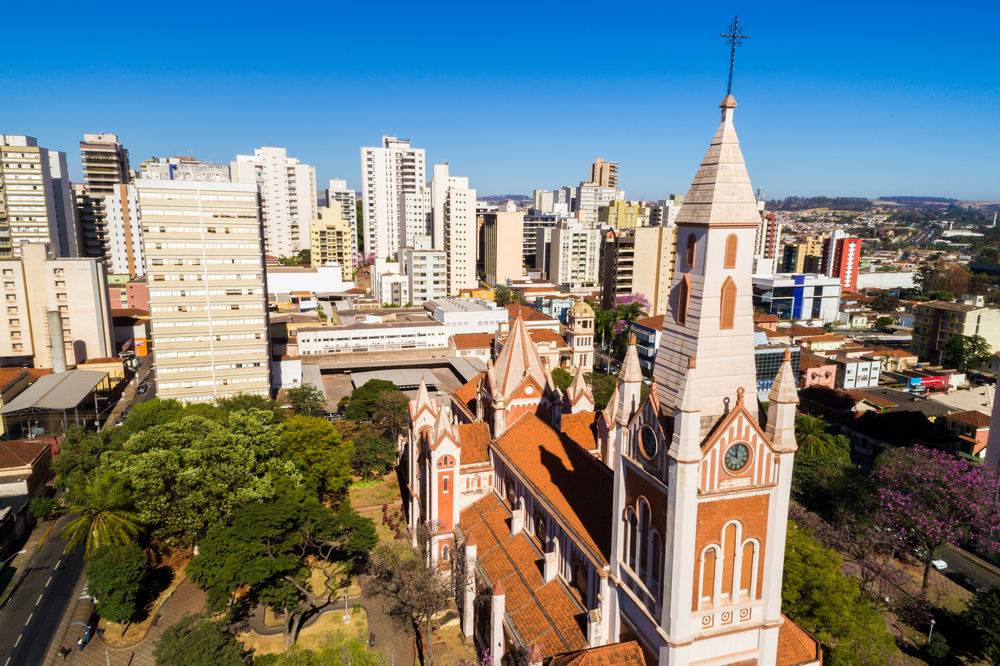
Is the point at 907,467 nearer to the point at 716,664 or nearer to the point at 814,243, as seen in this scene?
the point at 716,664

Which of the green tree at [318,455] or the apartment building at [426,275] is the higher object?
the apartment building at [426,275]

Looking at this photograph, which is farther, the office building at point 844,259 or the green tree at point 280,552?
the office building at point 844,259

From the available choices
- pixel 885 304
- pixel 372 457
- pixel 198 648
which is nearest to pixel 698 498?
pixel 198 648

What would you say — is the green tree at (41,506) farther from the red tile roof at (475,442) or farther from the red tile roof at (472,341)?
the red tile roof at (472,341)

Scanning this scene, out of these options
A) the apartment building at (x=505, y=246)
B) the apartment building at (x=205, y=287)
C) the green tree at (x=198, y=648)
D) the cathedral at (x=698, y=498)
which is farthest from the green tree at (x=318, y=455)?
the apartment building at (x=505, y=246)

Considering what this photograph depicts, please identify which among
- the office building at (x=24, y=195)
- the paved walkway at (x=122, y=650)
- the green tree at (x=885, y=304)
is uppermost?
the office building at (x=24, y=195)

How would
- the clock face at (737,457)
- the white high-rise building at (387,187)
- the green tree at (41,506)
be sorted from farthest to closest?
the white high-rise building at (387,187) < the green tree at (41,506) < the clock face at (737,457)
